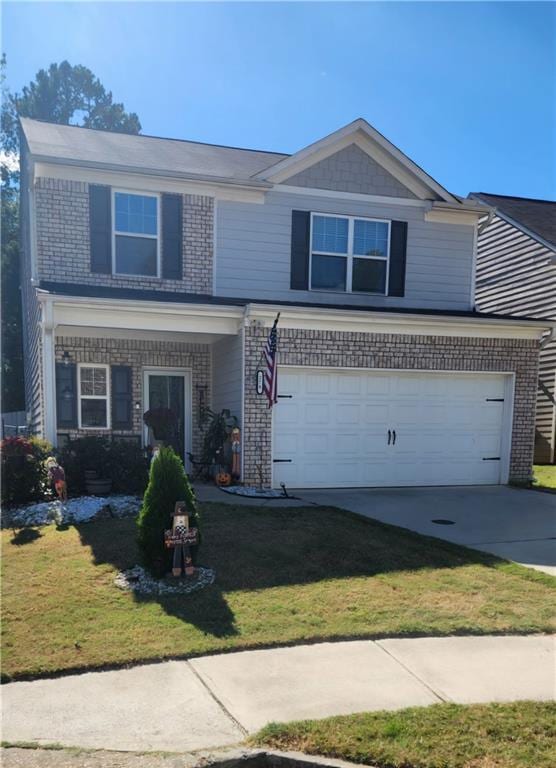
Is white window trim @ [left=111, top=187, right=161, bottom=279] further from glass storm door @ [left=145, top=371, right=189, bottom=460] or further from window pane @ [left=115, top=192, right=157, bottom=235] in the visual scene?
glass storm door @ [left=145, top=371, right=189, bottom=460]

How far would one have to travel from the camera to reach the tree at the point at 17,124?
23.5 metres

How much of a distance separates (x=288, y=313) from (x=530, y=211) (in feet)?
38.4

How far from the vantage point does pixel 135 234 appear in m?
10.8

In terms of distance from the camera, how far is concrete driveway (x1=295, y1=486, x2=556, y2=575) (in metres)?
6.86

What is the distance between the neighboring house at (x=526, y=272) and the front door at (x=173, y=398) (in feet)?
31.9

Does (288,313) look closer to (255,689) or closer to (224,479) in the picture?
(224,479)

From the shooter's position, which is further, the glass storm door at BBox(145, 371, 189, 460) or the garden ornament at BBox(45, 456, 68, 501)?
the glass storm door at BBox(145, 371, 189, 460)

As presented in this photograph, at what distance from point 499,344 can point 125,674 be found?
950 centimetres

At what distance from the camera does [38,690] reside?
3512 millimetres

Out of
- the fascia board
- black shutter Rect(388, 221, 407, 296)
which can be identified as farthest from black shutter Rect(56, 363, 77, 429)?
black shutter Rect(388, 221, 407, 296)

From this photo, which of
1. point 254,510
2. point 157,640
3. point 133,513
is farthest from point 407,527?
point 157,640

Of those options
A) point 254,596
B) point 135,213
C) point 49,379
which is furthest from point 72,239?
point 254,596

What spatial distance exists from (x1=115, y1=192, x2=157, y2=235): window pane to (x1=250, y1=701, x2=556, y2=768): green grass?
9.50 metres

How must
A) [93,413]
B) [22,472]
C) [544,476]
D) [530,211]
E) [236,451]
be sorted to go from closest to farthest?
[22,472], [236,451], [93,413], [544,476], [530,211]
